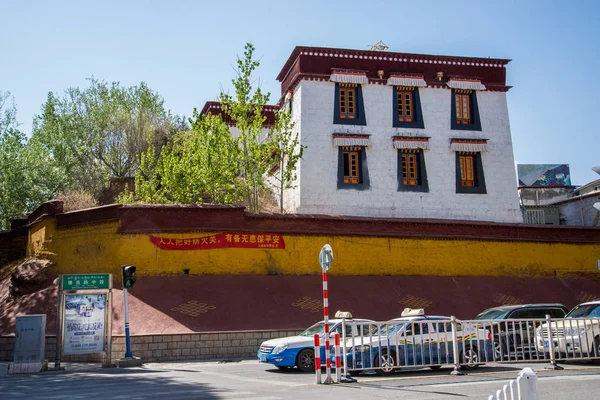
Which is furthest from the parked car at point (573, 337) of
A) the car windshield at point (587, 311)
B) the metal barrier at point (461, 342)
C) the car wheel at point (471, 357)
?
the car wheel at point (471, 357)

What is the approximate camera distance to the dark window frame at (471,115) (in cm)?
3055

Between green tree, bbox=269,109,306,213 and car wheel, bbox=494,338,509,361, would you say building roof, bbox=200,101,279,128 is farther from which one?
car wheel, bbox=494,338,509,361

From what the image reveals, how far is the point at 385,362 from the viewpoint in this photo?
1373 cm

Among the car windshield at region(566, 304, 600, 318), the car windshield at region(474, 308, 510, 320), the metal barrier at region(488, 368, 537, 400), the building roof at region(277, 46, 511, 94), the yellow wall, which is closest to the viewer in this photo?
the metal barrier at region(488, 368, 537, 400)

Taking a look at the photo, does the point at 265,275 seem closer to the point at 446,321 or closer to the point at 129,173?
the point at 446,321

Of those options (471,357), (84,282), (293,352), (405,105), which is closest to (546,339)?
(471,357)

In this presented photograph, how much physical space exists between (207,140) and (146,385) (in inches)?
639

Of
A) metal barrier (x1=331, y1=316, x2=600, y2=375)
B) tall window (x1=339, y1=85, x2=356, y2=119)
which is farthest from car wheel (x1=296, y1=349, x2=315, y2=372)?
tall window (x1=339, y1=85, x2=356, y2=119)

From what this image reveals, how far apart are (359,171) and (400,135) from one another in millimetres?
2860

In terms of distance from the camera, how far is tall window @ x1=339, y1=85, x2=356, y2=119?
29266mm

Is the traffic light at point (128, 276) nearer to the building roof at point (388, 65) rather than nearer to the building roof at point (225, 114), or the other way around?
the building roof at point (388, 65)

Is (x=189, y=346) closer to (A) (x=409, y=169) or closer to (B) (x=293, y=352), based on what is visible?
(B) (x=293, y=352)

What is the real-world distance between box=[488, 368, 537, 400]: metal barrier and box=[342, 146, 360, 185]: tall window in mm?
23719

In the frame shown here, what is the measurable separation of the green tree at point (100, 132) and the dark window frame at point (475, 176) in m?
18.7
